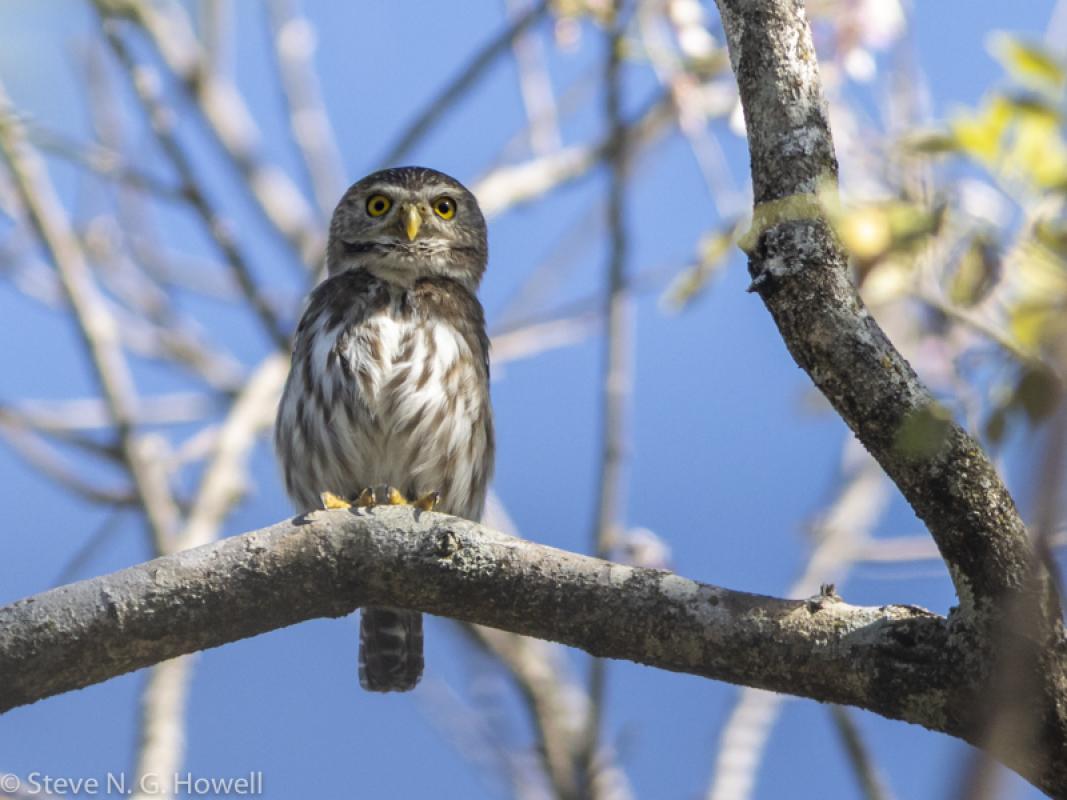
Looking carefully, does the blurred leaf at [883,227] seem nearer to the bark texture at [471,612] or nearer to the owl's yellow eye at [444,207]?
the bark texture at [471,612]

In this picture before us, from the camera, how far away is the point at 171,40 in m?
7.02

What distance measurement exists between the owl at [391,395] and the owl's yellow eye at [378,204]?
0.17 m

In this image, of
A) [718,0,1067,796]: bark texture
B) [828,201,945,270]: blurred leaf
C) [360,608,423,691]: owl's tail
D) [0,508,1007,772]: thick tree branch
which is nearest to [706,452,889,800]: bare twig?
[360,608,423,691]: owl's tail

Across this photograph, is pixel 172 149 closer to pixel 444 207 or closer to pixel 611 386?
pixel 444 207

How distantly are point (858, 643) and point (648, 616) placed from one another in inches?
16.0

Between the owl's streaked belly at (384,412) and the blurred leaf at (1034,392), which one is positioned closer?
the blurred leaf at (1034,392)

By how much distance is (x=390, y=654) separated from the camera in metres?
5.16

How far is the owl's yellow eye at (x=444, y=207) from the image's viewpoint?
5789 mm

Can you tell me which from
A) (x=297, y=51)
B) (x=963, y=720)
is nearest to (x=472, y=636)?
(x=297, y=51)

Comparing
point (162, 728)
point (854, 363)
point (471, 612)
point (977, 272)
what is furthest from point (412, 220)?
point (977, 272)

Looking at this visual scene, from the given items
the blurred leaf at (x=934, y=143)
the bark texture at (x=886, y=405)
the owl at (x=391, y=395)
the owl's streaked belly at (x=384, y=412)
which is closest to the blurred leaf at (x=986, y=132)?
the blurred leaf at (x=934, y=143)

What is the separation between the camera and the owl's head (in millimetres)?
5398

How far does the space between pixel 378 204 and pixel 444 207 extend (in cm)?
30

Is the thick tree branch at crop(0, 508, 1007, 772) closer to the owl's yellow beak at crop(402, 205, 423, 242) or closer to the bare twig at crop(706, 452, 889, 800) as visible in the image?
the bare twig at crop(706, 452, 889, 800)
